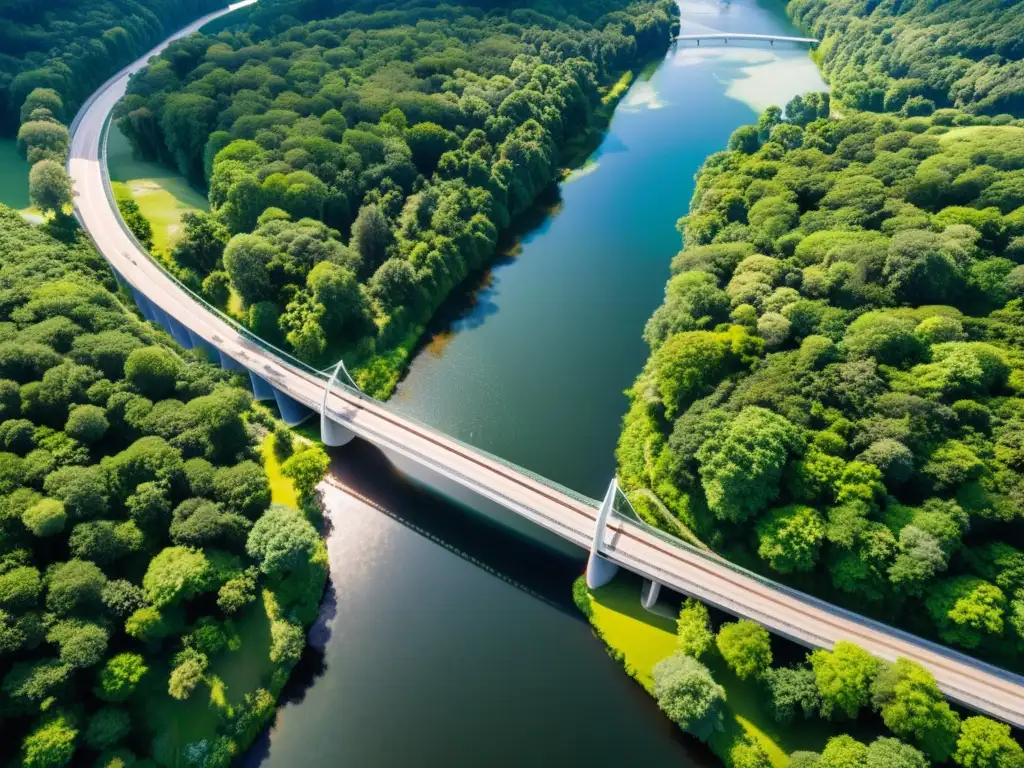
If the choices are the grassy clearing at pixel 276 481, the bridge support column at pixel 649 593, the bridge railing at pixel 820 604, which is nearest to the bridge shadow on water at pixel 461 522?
the grassy clearing at pixel 276 481

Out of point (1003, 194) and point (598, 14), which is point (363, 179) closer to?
point (1003, 194)

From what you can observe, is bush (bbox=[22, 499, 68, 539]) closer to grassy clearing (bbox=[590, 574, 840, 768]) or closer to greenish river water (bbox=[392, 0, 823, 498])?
greenish river water (bbox=[392, 0, 823, 498])

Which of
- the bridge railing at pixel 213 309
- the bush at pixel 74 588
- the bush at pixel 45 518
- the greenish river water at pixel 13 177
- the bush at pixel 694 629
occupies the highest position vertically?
the bush at pixel 45 518

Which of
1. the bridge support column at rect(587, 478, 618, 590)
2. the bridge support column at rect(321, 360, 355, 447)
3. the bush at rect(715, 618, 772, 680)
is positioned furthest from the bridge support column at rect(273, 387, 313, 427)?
the bush at rect(715, 618, 772, 680)

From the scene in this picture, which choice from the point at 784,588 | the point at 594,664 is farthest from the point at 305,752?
the point at 784,588

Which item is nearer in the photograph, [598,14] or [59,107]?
[59,107]

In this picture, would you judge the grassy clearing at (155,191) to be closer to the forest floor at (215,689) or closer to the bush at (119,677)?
the forest floor at (215,689)
